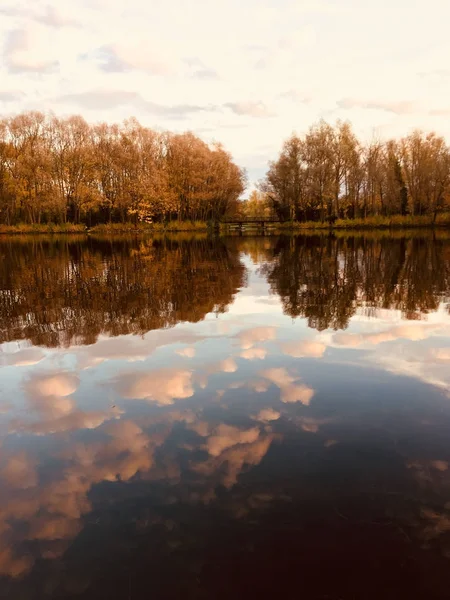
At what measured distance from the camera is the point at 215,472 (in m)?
5.32

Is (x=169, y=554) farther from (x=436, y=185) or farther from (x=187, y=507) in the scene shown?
(x=436, y=185)

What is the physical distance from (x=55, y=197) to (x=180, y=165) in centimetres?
2254

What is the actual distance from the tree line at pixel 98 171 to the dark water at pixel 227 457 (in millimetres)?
69376

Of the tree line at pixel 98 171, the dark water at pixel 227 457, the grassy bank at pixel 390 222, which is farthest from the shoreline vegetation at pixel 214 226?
the dark water at pixel 227 457

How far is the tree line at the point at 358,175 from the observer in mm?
75438

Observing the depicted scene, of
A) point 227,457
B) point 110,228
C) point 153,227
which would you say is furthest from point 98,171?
point 227,457

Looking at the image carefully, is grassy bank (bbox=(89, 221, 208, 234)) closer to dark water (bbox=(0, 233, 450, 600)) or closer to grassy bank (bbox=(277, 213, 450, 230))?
grassy bank (bbox=(277, 213, 450, 230))

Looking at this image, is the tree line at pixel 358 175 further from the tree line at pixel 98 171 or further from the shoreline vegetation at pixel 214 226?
the tree line at pixel 98 171

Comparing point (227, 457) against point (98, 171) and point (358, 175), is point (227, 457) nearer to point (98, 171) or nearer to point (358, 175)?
point (358, 175)

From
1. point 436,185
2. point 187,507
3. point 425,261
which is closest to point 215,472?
point 187,507

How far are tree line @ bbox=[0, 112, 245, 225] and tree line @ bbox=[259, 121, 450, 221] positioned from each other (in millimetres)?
13416

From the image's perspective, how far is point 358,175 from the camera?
76.2 metres

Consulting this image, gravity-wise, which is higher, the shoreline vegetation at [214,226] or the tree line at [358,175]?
the tree line at [358,175]

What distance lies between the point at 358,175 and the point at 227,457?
7776 cm
